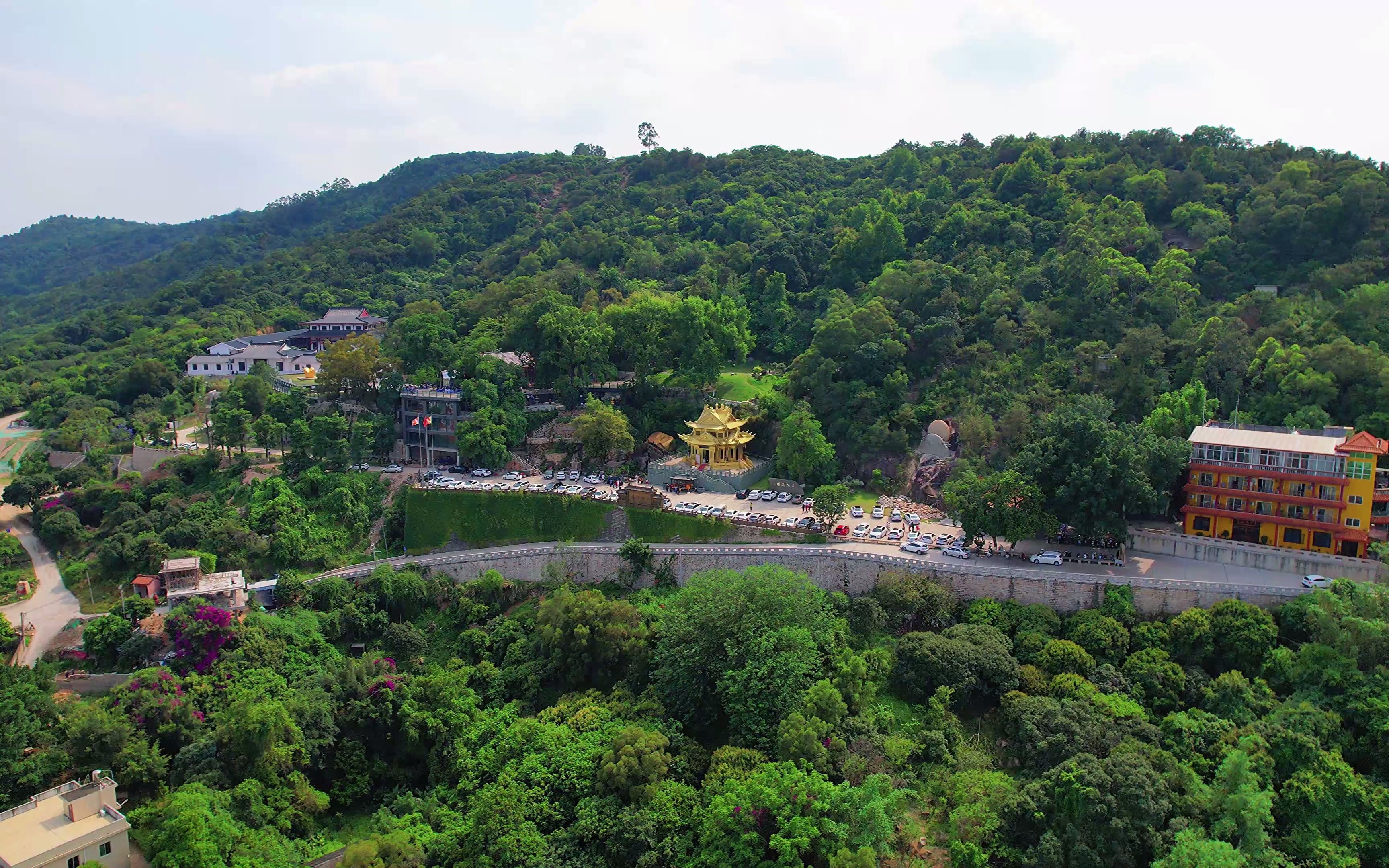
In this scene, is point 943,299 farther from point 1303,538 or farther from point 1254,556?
point 1303,538

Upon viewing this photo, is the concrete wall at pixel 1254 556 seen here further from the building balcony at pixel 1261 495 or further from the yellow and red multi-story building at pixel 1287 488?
the building balcony at pixel 1261 495

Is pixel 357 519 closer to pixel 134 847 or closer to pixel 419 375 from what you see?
pixel 419 375

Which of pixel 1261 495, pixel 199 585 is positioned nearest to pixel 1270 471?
pixel 1261 495

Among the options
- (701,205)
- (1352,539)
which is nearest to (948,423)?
(1352,539)

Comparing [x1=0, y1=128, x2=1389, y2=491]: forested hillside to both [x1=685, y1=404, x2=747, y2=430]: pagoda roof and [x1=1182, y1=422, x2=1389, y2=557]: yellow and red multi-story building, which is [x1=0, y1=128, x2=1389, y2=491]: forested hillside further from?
[x1=685, y1=404, x2=747, y2=430]: pagoda roof

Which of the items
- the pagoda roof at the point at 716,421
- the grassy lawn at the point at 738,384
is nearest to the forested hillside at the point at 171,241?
the grassy lawn at the point at 738,384

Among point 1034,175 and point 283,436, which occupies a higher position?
point 1034,175
